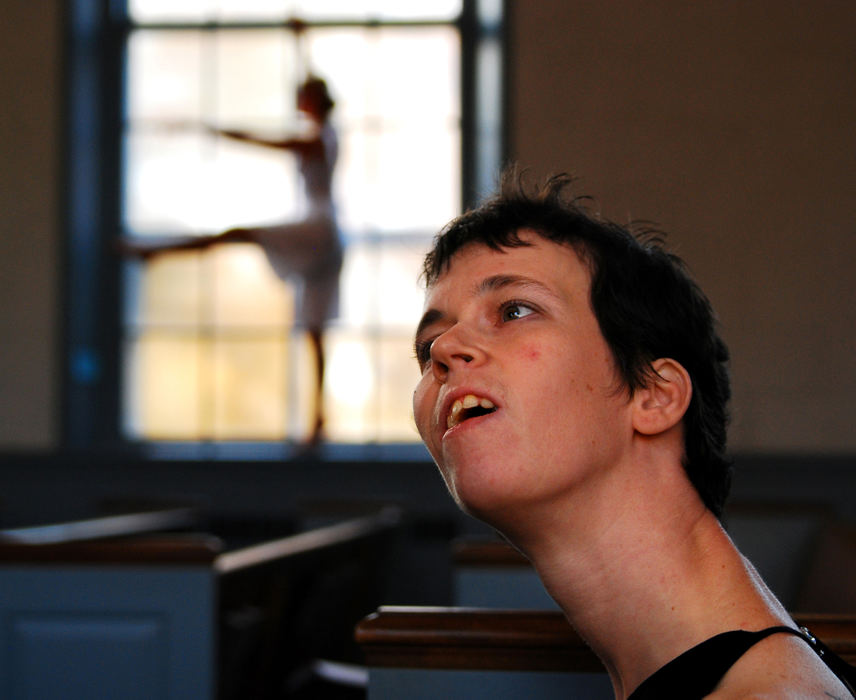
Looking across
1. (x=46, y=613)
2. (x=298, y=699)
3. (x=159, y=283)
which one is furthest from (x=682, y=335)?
(x=159, y=283)

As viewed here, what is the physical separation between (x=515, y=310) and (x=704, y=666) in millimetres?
419

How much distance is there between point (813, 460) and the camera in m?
5.33

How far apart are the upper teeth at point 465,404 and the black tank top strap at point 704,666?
1.03ft

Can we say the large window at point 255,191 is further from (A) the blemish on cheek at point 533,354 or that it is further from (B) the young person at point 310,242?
(A) the blemish on cheek at point 533,354

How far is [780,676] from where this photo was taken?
93 cm

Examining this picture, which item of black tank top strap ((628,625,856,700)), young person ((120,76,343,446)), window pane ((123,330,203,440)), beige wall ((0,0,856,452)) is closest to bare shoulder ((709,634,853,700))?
black tank top strap ((628,625,856,700))

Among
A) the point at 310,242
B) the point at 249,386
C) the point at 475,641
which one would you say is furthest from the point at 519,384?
the point at 249,386

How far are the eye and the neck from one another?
0.69 ft

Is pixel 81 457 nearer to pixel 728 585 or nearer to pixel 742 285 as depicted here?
pixel 742 285

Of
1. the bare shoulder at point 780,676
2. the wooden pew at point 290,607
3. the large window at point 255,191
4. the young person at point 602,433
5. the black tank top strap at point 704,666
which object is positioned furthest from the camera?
the large window at point 255,191

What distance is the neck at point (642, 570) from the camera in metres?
Answer: 1.11

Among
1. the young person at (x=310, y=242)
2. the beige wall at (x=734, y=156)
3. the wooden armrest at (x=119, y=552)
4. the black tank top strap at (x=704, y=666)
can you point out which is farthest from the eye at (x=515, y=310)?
the young person at (x=310, y=242)

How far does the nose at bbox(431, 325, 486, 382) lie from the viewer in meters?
1.17

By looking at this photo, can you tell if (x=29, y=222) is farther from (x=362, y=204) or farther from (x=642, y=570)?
(x=642, y=570)
